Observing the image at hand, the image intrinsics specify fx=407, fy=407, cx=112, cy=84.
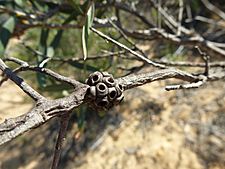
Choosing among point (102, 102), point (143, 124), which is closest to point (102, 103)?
point (102, 102)

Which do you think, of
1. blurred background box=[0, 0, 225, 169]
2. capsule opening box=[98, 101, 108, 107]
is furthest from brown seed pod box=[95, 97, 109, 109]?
blurred background box=[0, 0, 225, 169]

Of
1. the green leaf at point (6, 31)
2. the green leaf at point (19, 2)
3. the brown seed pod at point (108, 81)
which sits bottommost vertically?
the green leaf at point (6, 31)

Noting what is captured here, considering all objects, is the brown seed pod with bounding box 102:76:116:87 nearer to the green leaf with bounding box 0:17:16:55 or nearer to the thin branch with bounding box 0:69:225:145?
the thin branch with bounding box 0:69:225:145

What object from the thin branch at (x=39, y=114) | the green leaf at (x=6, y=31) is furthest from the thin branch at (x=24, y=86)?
the green leaf at (x=6, y=31)

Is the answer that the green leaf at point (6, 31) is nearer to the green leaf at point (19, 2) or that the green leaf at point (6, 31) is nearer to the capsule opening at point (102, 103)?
the green leaf at point (19, 2)

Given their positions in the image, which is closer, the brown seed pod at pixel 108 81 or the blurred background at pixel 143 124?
the brown seed pod at pixel 108 81

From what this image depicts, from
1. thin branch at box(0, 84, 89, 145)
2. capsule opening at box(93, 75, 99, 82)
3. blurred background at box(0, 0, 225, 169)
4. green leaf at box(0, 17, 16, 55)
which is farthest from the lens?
blurred background at box(0, 0, 225, 169)

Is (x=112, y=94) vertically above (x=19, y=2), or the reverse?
(x=112, y=94)

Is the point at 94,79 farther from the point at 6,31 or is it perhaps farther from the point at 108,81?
the point at 6,31

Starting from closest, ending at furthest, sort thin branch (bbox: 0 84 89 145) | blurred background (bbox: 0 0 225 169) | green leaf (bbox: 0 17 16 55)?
1. thin branch (bbox: 0 84 89 145)
2. green leaf (bbox: 0 17 16 55)
3. blurred background (bbox: 0 0 225 169)
